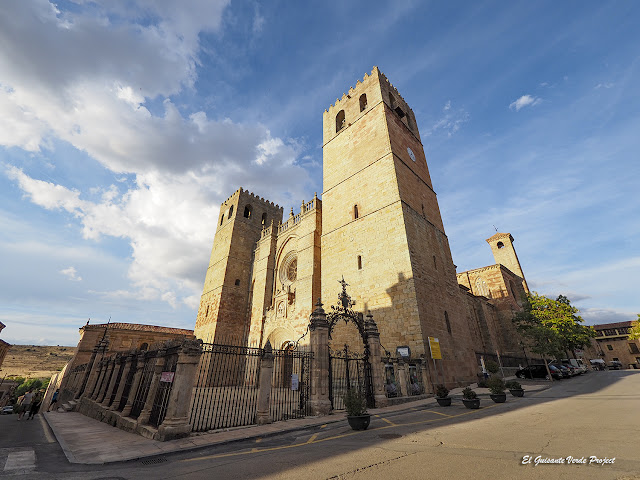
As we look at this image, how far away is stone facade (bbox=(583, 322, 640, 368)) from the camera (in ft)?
155

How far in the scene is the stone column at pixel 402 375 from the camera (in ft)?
37.3

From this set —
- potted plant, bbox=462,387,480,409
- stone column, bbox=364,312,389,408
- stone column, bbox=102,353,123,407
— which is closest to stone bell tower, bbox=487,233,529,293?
potted plant, bbox=462,387,480,409

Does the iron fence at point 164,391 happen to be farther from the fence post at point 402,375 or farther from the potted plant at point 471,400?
the potted plant at point 471,400

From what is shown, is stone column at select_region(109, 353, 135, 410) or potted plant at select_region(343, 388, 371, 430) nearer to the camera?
potted plant at select_region(343, 388, 371, 430)

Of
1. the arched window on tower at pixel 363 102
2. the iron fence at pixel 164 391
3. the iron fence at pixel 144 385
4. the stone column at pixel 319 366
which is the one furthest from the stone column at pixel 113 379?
the arched window on tower at pixel 363 102

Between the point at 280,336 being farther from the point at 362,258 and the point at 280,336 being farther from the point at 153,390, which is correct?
the point at 153,390

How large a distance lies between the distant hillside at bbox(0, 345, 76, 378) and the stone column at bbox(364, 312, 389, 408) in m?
65.6

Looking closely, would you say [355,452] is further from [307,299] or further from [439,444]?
[307,299]

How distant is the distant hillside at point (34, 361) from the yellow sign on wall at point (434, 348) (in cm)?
6697

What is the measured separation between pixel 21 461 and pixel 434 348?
1328cm

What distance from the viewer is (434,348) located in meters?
12.7

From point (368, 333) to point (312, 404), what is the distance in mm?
3596

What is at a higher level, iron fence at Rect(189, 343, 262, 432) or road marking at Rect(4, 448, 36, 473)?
iron fence at Rect(189, 343, 262, 432)

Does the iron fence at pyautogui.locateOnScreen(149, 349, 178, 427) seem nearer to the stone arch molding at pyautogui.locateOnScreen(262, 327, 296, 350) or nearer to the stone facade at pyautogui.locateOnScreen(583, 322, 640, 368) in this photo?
the stone arch molding at pyautogui.locateOnScreen(262, 327, 296, 350)
